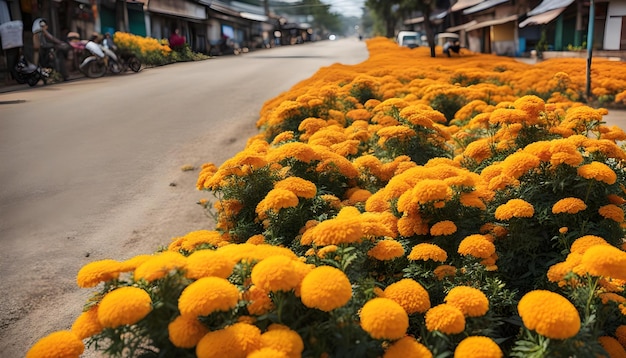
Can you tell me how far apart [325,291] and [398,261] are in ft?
3.57

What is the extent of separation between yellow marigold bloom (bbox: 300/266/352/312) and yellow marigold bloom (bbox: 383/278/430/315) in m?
0.39

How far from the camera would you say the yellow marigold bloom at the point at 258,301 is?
211cm

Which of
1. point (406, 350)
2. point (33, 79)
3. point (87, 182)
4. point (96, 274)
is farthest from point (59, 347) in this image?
point (33, 79)

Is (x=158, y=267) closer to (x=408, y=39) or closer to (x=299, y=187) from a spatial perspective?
(x=299, y=187)

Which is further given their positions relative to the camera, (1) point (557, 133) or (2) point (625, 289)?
(1) point (557, 133)

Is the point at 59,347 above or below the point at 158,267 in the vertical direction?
below

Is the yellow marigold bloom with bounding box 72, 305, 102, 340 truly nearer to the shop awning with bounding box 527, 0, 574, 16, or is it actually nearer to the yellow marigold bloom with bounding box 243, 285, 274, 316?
the yellow marigold bloom with bounding box 243, 285, 274, 316

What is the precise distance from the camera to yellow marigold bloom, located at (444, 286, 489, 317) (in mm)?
2238

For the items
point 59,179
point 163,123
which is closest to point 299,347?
point 59,179

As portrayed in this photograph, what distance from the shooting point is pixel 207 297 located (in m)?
1.90

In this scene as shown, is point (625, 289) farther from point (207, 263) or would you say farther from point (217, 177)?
point (217, 177)

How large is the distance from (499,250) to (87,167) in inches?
199

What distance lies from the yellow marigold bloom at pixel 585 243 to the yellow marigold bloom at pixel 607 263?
1.26 ft

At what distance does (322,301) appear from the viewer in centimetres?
192
